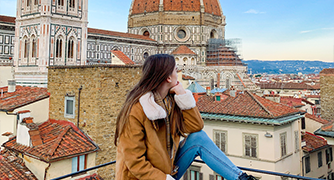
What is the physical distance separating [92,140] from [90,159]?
614mm

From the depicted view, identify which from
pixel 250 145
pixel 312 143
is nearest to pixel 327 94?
pixel 312 143

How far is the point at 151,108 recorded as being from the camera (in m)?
2.21

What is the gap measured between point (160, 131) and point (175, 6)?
50264mm

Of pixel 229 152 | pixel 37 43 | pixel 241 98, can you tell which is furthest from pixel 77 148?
pixel 37 43

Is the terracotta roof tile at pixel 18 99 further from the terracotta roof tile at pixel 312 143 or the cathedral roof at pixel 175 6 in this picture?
the cathedral roof at pixel 175 6

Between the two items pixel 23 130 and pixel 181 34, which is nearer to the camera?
pixel 23 130

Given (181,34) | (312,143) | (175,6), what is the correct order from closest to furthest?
(312,143), (181,34), (175,6)

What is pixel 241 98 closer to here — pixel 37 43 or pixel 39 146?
pixel 39 146

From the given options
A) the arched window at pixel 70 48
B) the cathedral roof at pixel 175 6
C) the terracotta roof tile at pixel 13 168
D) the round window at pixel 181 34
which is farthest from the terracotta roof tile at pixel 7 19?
the round window at pixel 181 34

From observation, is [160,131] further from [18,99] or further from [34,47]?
[34,47]

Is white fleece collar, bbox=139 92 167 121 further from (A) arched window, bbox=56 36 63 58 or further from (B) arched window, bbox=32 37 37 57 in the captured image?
(B) arched window, bbox=32 37 37 57

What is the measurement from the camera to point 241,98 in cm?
1312

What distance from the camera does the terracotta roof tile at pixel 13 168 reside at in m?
7.64

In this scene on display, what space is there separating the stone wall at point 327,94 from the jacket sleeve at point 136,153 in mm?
20240
